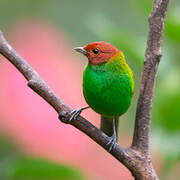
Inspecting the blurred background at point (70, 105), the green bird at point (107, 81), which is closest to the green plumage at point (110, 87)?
the green bird at point (107, 81)

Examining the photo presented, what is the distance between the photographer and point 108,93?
2832 mm

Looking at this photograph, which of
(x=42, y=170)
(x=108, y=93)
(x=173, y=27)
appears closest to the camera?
(x=42, y=170)

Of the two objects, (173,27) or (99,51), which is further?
(99,51)

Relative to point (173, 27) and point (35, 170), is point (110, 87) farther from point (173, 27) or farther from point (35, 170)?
point (35, 170)

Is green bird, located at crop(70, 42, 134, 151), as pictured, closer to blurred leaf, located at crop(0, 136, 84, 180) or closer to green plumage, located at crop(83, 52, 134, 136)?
green plumage, located at crop(83, 52, 134, 136)

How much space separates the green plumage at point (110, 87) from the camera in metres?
2.82

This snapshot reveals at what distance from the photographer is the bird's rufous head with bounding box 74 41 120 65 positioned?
9.34ft

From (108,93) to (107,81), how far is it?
8cm

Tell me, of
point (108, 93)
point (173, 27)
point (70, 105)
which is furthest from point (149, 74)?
point (70, 105)

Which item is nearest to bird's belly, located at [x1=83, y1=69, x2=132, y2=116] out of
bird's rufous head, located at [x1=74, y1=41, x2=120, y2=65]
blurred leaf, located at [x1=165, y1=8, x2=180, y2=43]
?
bird's rufous head, located at [x1=74, y1=41, x2=120, y2=65]

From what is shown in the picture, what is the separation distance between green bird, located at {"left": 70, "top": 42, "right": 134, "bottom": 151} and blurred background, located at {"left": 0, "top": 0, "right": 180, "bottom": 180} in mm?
Answer: 97

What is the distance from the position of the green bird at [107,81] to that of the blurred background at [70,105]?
10 cm

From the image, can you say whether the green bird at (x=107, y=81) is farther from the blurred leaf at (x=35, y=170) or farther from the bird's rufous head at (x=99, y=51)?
the blurred leaf at (x=35, y=170)

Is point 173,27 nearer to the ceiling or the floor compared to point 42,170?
nearer to the ceiling
